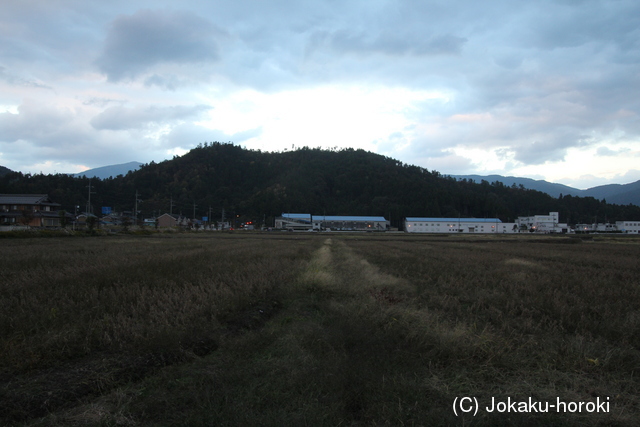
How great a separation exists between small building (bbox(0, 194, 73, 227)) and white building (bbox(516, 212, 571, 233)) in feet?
408

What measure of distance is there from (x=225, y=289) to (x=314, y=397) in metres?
4.95

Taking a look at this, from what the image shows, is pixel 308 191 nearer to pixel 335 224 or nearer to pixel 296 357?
pixel 335 224

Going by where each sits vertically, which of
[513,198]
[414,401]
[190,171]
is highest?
[190,171]

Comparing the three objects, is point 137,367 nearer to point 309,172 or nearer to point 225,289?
point 225,289

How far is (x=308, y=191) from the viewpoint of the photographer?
133875 mm

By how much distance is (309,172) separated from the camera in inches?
5832

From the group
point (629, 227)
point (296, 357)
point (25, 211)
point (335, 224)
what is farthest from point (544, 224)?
point (25, 211)

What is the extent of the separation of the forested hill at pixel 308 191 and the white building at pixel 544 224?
530cm

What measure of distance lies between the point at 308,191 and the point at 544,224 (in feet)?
281

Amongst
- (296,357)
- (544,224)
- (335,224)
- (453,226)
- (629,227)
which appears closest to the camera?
(296,357)

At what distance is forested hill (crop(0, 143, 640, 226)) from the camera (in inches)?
4601

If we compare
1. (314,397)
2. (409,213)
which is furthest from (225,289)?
(409,213)

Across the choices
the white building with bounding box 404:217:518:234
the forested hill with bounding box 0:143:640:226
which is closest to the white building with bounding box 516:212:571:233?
the forested hill with bounding box 0:143:640:226

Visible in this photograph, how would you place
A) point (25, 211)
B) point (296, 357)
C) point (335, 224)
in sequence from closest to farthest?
point (296, 357), point (25, 211), point (335, 224)
